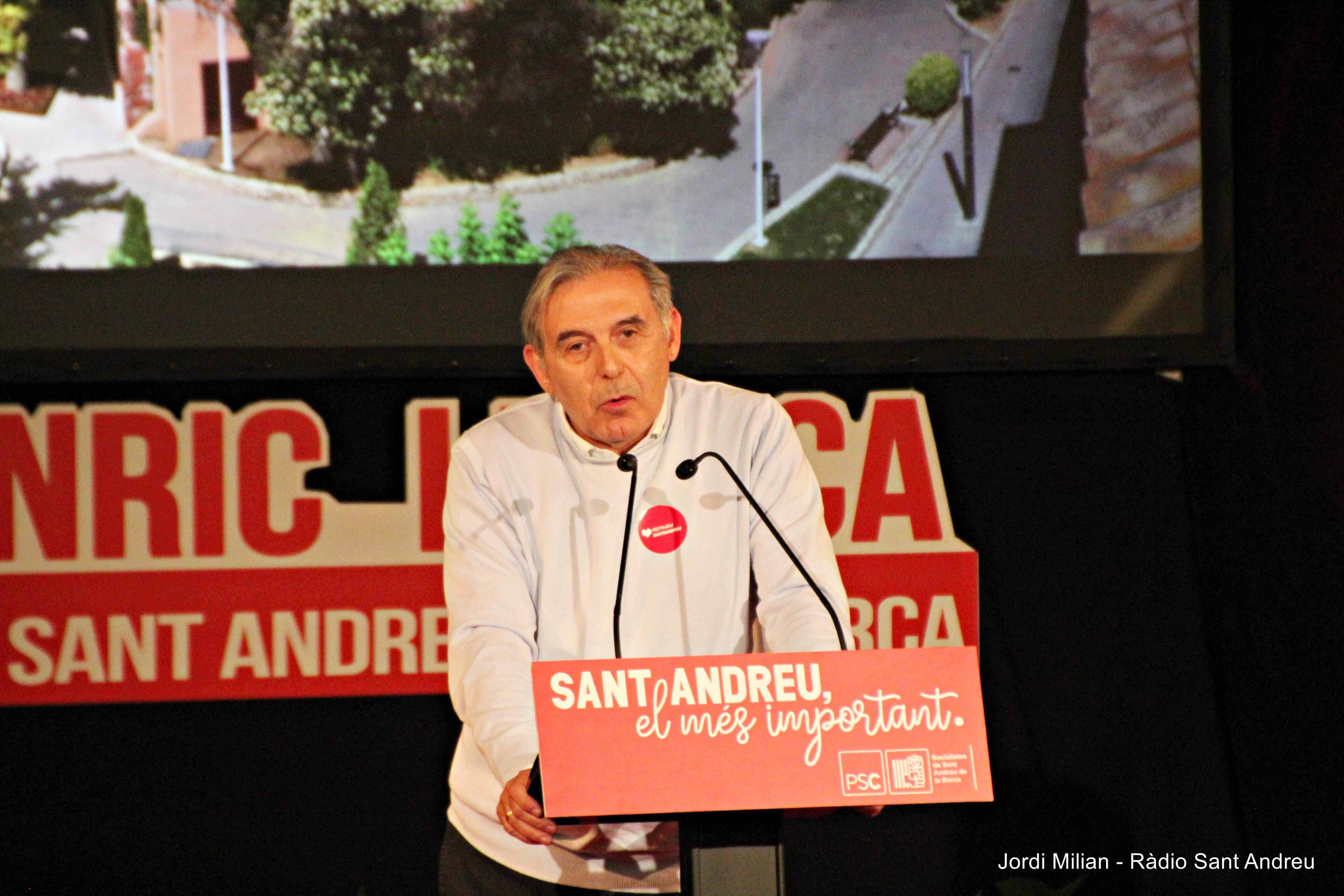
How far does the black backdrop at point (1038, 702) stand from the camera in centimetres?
283

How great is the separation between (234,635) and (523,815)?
5.62 feet

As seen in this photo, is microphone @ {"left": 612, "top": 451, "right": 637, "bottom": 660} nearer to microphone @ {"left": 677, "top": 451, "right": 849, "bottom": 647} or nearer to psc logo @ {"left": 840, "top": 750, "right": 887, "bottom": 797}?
microphone @ {"left": 677, "top": 451, "right": 849, "bottom": 647}

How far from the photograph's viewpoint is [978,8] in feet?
9.49

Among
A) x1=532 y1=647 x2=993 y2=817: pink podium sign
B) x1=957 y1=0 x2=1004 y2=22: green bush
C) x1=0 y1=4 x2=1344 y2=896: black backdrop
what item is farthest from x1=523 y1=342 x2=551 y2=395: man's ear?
x1=957 y1=0 x2=1004 y2=22: green bush

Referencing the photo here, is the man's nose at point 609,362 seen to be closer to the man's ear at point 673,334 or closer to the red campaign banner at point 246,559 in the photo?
the man's ear at point 673,334

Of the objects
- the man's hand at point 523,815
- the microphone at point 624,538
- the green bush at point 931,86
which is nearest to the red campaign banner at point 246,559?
the green bush at point 931,86

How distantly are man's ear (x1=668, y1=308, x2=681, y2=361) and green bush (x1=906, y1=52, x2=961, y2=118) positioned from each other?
131cm

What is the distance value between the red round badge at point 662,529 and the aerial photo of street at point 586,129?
1.23m

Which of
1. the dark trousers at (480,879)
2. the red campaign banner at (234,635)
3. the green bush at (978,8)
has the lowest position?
the dark trousers at (480,879)

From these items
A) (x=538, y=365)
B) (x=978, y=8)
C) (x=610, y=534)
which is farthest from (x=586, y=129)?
(x=610, y=534)

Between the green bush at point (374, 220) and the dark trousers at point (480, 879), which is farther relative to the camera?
the green bush at point (374, 220)

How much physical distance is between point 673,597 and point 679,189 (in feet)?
4.52

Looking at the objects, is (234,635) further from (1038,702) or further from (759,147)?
(1038,702)

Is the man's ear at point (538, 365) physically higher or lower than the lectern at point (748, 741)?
higher
